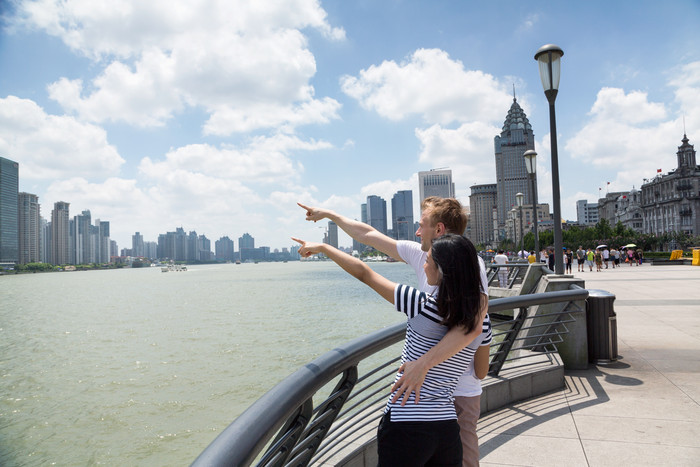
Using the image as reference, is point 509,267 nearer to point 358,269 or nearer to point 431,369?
point 358,269

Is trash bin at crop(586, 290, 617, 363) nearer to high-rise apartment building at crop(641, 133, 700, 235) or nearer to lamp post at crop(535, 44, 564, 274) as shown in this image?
lamp post at crop(535, 44, 564, 274)

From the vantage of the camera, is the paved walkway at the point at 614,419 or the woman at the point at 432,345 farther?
the paved walkway at the point at 614,419

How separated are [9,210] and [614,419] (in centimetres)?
17632

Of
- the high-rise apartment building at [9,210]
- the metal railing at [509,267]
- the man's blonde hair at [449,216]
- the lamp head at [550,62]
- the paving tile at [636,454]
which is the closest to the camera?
the man's blonde hair at [449,216]

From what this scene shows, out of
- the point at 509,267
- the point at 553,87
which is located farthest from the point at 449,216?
the point at 509,267

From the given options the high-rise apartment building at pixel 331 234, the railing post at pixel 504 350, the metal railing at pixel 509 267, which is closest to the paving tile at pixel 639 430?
the railing post at pixel 504 350

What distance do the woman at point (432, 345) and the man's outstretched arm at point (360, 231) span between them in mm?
764

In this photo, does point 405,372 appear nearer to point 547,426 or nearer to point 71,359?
point 547,426

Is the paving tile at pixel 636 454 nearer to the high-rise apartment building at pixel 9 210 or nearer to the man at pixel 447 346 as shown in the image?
the man at pixel 447 346

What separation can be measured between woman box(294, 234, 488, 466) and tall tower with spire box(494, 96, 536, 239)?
15542 cm

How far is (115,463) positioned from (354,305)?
74.3 feet

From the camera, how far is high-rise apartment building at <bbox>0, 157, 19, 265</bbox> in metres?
135

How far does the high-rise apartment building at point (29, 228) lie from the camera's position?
15675cm

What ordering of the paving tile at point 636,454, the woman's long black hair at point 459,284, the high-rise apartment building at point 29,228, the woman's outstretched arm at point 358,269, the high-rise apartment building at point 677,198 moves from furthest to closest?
the high-rise apartment building at point 29,228
the high-rise apartment building at point 677,198
the paving tile at point 636,454
the woman's outstretched arm at point 358,269
the woman's long black hair at point 459,284
